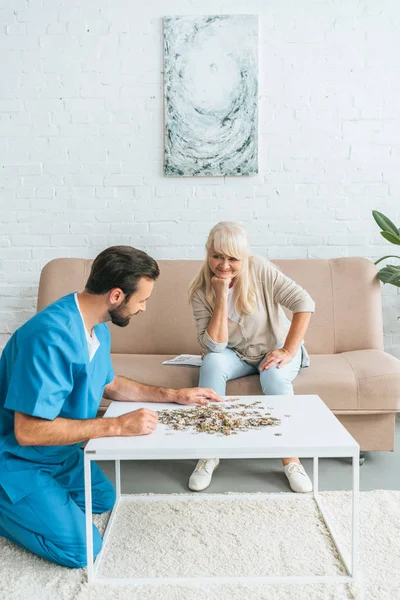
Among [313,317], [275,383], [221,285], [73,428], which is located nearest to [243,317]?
[221,285]

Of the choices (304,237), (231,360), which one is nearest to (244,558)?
(231,360)

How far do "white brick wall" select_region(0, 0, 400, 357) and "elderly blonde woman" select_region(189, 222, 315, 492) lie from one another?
35.3 inches

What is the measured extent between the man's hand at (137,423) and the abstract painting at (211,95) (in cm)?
201

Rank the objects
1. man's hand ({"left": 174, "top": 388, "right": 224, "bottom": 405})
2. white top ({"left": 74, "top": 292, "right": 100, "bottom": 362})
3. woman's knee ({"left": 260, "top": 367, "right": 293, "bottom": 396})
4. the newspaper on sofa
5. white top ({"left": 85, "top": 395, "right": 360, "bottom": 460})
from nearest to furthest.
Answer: white top ({"left": 85, "top": 395, "right": 360, "bottom": 460}) → white top ({"left": 74, "top": 292, "right": 100, "bottom": 362}) → man's hand ({"left": 174, "top": 388, "right": 224, "bottom": 405}) → woman's knee ({"left": 260, "top": 367, "right": 293, "bottom": 396}) → the newspaper on sofa

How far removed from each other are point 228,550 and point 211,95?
2447 mm

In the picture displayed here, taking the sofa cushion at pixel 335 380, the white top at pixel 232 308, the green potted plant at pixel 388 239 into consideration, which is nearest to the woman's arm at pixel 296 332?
the sofa cushion at pixel 335 380

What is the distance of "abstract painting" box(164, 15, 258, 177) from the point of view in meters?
3.47

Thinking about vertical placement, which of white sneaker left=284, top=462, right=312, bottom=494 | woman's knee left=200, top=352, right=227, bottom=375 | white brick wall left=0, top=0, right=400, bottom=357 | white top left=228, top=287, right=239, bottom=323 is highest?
white brick wall left=0, top=0, right=400, bottom=357

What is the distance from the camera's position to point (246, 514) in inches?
88.5

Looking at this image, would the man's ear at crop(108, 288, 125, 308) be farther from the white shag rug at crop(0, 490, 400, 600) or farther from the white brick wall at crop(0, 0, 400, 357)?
the white brick wall at crop(0, 0, 400, 357)

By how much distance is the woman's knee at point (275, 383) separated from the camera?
255 cm

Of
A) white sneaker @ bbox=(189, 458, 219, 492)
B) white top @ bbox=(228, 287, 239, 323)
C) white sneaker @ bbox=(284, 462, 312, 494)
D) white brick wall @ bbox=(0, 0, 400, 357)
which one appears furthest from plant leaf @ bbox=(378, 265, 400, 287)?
white sneaker @ bbox=(189, 458, 219, 492)

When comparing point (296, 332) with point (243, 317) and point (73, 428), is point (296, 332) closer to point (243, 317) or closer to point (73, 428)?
point (243, 317)

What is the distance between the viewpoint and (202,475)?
2.50m
